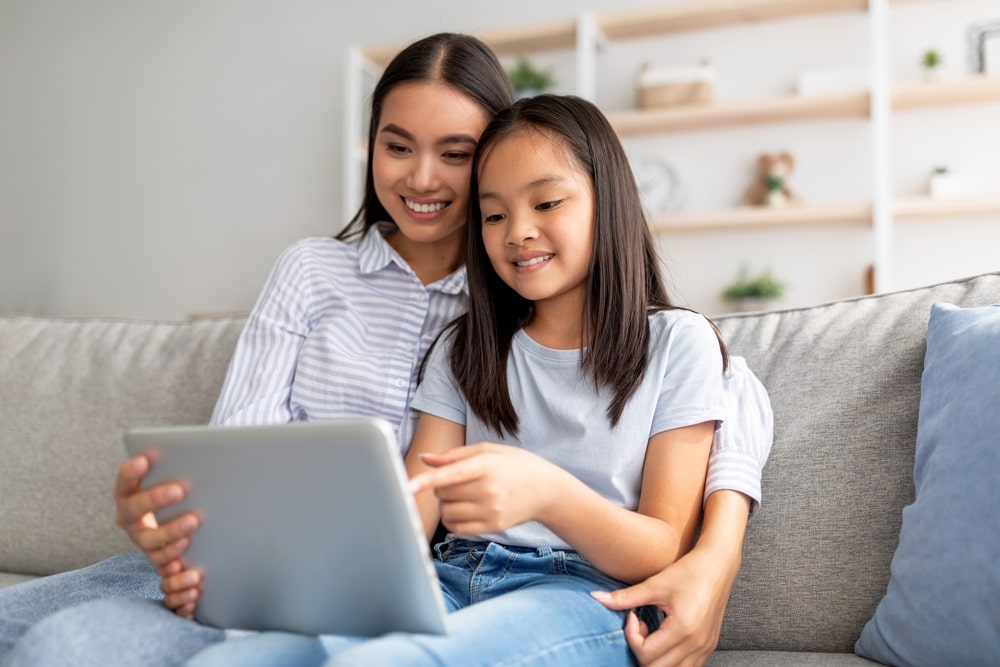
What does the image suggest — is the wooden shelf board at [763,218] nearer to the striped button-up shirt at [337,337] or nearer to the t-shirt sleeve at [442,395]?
the striped button-up shirt at [337,337]

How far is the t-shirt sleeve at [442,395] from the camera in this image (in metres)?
1.26

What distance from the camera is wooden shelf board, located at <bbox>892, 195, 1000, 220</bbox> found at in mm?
3102

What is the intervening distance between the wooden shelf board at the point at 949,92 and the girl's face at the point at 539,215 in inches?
95.5

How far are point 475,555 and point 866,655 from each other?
0.46 m

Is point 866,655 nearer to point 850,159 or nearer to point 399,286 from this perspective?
point 399,286

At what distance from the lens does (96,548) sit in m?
1.55

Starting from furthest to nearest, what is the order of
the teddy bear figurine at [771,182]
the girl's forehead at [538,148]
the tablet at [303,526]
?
the teddy bear figurine at [771,182] → the girl's forehead at [538,148] → the tablet at [303,526]

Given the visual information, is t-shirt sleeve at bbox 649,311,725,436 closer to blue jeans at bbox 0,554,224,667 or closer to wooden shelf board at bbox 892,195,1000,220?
blue jeans at bbox 0,554,224,667

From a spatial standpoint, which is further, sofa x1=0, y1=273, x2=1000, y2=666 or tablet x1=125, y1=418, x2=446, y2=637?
sofa x1=0, y1=273, x2=1000, y2=666

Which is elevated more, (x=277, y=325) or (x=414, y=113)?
(x=414, y=113)

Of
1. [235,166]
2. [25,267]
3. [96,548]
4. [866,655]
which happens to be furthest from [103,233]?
[866,655]

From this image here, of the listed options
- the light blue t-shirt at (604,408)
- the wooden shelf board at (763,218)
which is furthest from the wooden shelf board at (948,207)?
the light blue t-shirt at (604,408)

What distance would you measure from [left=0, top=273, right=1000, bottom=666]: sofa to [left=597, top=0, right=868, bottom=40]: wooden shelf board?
2287mm

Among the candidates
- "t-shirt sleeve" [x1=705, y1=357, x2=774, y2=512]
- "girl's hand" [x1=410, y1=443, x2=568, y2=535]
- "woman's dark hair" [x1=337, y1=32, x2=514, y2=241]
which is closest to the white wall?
"woman's dark hair" [x1=337, y1=32, x2=514, y2=241]
